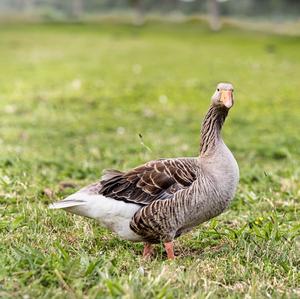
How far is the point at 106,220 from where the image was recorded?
4.20m

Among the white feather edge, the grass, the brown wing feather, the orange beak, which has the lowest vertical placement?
the grass

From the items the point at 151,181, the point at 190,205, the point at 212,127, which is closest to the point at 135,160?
the point at 212,127

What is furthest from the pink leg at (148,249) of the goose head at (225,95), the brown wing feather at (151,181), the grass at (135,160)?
the goose head at (225,95)

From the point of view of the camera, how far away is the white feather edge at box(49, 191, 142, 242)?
416 centimetres

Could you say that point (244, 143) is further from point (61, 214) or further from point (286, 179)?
point (61, 214)

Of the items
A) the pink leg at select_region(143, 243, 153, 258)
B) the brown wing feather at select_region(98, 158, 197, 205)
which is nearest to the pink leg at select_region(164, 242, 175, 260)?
the pink leg at select_region(143, 243, 153, 258)

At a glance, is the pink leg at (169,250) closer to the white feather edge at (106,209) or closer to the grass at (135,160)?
the grass at (135,160)

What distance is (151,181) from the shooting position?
4250 mm

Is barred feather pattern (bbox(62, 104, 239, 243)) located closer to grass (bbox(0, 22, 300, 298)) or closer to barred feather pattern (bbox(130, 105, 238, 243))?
barred feather pattern (bbox(130, 105, 238, 243))

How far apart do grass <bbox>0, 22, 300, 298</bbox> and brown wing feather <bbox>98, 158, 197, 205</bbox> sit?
1.37 ft

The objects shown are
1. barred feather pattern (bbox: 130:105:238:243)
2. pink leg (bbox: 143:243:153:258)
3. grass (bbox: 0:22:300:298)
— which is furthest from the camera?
pink leg (bbox: 143:243:153:258)

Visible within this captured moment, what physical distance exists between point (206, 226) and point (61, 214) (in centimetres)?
123

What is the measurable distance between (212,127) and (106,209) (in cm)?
102

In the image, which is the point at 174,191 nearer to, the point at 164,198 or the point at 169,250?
the point at 164,198
